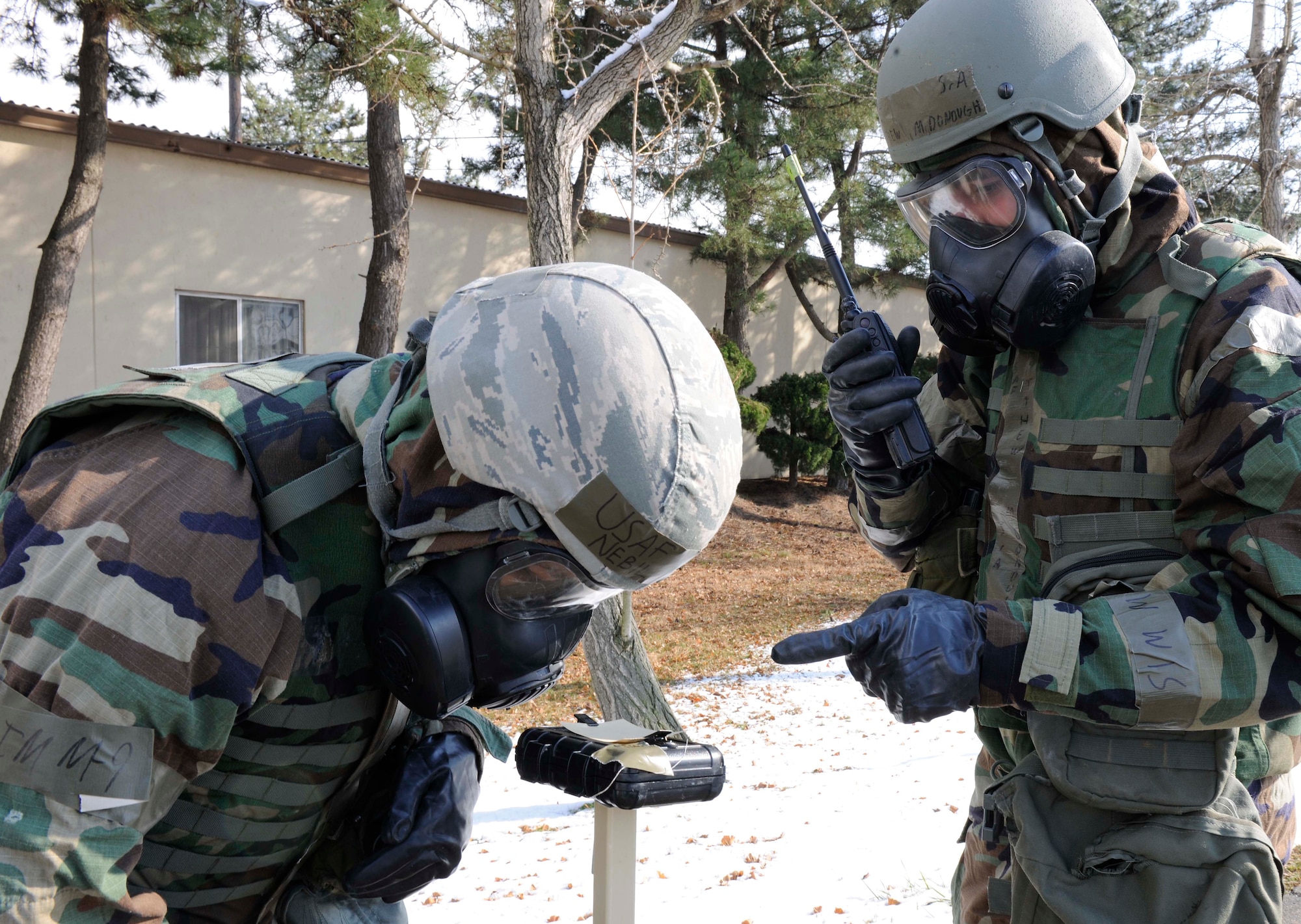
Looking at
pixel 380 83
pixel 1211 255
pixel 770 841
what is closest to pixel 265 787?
pixel 1211 255

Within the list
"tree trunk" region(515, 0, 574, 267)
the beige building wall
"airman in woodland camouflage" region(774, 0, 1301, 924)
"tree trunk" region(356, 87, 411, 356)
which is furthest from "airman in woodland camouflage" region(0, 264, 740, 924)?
"tree trunk" region(356, 87, 411, 356)

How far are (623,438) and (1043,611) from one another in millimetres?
812

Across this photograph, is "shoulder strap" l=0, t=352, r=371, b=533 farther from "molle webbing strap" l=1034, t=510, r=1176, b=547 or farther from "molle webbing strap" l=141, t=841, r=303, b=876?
"molle webbing strap" l=1034, t=510, r=1176, b=547

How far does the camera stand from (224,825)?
5.48 ft

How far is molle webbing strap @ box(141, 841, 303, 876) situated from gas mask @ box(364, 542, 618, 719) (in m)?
0.40

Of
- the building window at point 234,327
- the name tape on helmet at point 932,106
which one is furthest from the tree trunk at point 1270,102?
the building window at point 234,327

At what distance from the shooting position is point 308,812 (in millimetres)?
1810

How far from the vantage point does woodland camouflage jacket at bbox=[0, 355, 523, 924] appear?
4.23 ft

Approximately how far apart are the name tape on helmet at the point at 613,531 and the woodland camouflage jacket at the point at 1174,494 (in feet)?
2.11

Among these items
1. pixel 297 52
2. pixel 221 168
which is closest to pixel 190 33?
pixel 297 52

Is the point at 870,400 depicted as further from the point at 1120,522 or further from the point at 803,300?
the point at 803,300

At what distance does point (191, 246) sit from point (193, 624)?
1131cm

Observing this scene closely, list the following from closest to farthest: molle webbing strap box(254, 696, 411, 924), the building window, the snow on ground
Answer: molle webbing strap box(254, 696, 411, 924), the snow on ground, the building window

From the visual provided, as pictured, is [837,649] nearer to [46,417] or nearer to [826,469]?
[46,417]
